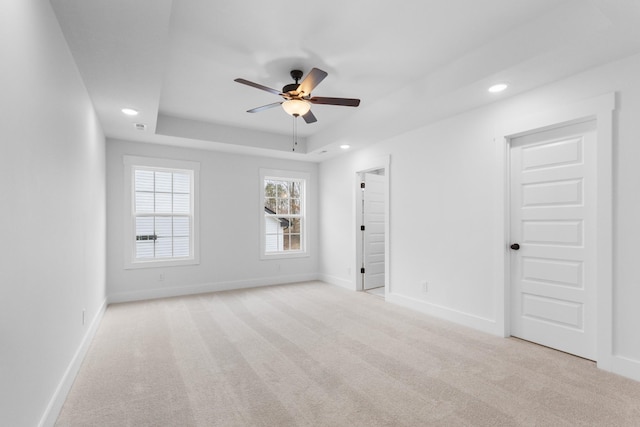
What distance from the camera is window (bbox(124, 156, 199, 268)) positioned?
16.4 ft

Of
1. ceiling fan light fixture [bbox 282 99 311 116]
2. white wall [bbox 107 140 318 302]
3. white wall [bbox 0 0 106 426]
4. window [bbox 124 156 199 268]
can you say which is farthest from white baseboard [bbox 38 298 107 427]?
ceiling fan light fixture [bbox 282 99 311 116]

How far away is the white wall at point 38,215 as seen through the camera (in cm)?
135

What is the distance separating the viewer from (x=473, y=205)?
3.71m

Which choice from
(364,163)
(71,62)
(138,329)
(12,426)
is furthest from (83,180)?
(364,163)

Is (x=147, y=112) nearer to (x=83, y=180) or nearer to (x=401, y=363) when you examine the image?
(x=83, y=180)

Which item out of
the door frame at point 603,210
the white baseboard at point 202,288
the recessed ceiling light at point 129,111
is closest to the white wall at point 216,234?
the white baseboard at point 202,288

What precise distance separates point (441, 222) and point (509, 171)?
99cm

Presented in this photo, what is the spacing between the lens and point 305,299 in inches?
198

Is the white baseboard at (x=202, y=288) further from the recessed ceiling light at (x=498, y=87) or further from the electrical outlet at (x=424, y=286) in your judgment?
the recessed ceiling light at (x=498, y=87)

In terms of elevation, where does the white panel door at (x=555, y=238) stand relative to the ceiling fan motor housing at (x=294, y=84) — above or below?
below

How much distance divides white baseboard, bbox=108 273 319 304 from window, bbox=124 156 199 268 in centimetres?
42

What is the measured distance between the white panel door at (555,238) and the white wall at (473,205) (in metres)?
0.21

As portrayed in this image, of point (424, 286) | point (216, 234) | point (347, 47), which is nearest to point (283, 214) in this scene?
point (216, 234)

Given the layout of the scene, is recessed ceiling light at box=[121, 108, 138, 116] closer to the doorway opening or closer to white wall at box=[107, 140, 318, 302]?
white wall at box=[107, 140, 318, 302]
